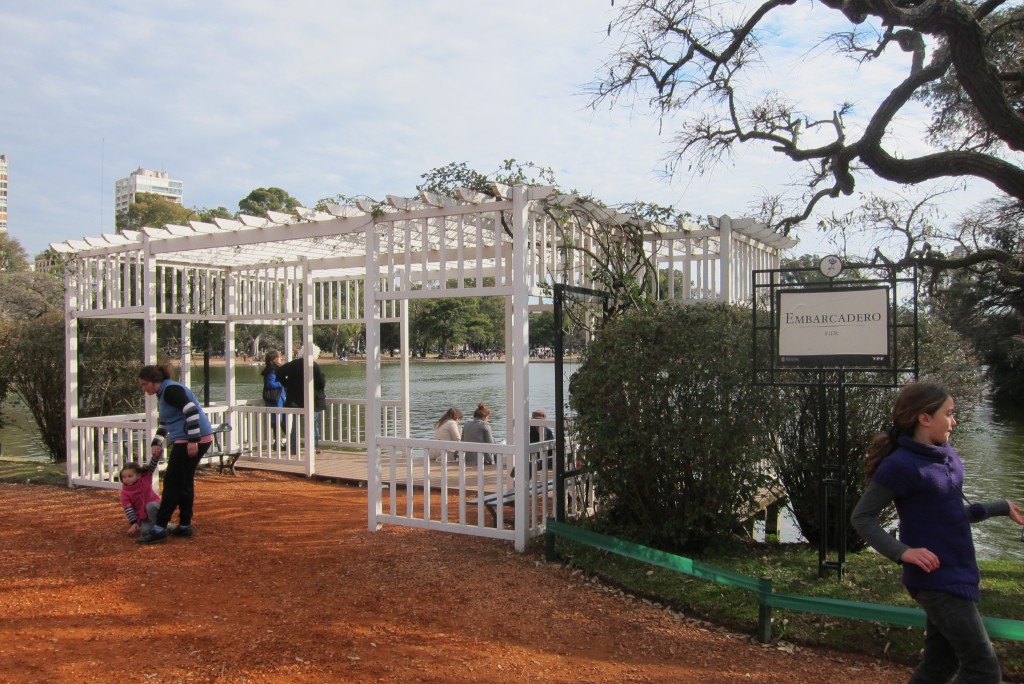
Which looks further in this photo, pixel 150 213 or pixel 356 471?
pixel 150 213

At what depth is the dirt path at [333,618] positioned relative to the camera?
155 inches

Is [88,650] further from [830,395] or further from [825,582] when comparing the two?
[830,395]

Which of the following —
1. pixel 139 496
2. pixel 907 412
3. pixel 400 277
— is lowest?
pixel 139 496

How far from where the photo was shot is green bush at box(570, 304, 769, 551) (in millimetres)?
5375

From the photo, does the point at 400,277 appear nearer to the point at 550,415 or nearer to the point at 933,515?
the point at 550,415

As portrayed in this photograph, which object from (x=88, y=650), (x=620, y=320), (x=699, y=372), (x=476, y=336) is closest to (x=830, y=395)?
(x=699, y=372)

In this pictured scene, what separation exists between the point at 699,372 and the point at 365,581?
2.79 meters

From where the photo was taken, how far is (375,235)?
7.14m

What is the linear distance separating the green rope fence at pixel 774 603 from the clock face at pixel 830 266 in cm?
207

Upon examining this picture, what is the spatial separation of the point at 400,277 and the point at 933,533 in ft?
22.8

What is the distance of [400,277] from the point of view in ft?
29.5

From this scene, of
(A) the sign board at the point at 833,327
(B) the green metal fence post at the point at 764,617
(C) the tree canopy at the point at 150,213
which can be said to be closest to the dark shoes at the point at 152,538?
(B) the green metal fence post at the point at 764,617

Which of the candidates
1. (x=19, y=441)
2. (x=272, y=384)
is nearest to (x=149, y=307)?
(x=272, y=384)

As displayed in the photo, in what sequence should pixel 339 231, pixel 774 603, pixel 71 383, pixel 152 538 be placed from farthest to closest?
1. pixel 71 383
2. pixel 339 231
3. pixel 152 538
4. pixel 774 603
